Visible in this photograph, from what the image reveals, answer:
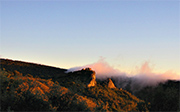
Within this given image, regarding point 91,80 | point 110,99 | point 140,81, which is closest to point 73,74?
point 91,80

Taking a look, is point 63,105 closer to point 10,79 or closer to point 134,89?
point 10,79

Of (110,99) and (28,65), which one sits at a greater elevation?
(28,65)

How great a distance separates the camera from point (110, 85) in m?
103

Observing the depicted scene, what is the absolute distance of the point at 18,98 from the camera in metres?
39.7

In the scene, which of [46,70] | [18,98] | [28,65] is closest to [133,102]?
[46,70]

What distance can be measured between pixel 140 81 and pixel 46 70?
3290 inches

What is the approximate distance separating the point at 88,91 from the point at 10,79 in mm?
36662

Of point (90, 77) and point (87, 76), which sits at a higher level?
point (87, 76)

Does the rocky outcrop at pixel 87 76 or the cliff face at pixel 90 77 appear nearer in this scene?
the rocky outcrop at pixel 87 76

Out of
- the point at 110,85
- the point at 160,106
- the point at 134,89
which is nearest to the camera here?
the point at 160,106

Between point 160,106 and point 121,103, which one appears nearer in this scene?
point 160,106

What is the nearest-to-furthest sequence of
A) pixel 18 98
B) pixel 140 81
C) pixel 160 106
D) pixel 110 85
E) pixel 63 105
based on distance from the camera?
pixel 18 98 < pixel 63 105 < pixel 160 106 < pixel 110 85 < pixel 140 81

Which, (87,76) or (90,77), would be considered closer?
(90,77)

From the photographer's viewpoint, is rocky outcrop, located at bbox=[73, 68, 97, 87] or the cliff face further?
the cliff face
